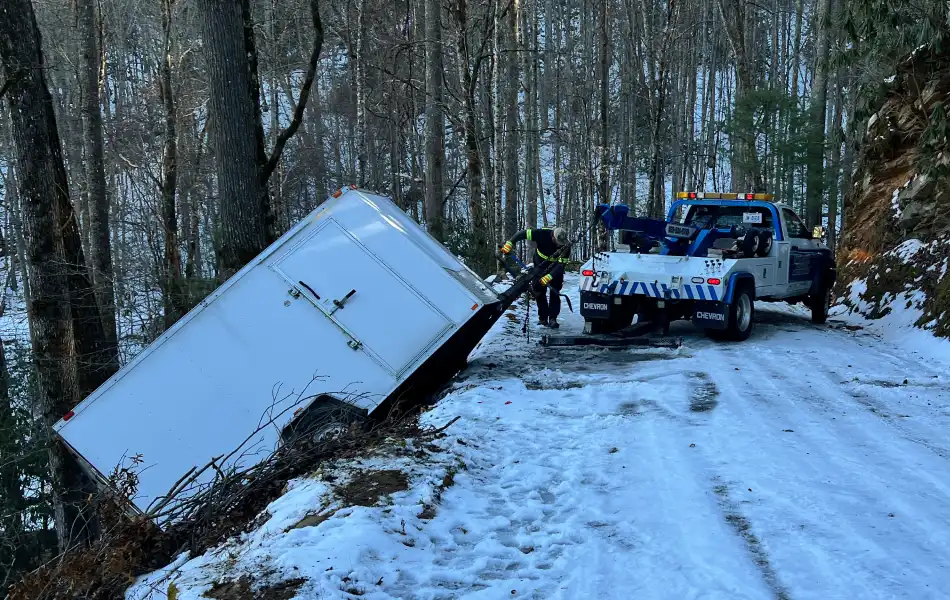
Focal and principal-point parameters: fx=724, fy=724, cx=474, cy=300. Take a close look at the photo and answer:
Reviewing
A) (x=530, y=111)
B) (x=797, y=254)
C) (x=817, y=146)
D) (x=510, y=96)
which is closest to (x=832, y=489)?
(x=797, y=254)

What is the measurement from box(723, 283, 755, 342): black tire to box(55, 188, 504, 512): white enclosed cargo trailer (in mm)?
4214

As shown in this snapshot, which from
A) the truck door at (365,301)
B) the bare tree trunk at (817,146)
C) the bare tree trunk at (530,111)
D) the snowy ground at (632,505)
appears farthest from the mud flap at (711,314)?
the bare tree trunk at (817,146)

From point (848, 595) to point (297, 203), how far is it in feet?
98.1

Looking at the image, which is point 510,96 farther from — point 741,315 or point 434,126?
point 741,315

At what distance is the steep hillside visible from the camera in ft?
38.7

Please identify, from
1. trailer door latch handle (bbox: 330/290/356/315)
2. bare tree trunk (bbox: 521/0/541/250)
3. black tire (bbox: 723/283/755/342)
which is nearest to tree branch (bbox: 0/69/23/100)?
trailer door latch handle (bbox: 330/290/356/315)

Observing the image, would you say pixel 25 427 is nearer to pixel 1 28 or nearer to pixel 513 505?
pixel 1 28

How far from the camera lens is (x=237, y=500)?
4938 millimetres

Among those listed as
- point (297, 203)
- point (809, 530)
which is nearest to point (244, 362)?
point (809, 530)

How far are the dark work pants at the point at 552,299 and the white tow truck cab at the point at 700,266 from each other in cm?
50

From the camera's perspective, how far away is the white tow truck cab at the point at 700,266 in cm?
1007

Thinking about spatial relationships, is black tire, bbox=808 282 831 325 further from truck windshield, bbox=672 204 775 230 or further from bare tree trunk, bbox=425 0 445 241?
bare tree trunk, bbox=425 0 445 241

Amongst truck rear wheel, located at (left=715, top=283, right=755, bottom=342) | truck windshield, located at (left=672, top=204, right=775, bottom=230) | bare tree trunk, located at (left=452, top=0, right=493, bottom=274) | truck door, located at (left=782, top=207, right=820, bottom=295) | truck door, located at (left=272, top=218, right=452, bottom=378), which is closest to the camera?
truck door, located at (left=272, top=218, right=452, bottom=378)

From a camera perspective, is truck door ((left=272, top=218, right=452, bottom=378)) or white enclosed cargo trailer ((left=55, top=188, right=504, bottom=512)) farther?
truck door ((left=272, top=218, right=452, bottom=378))
